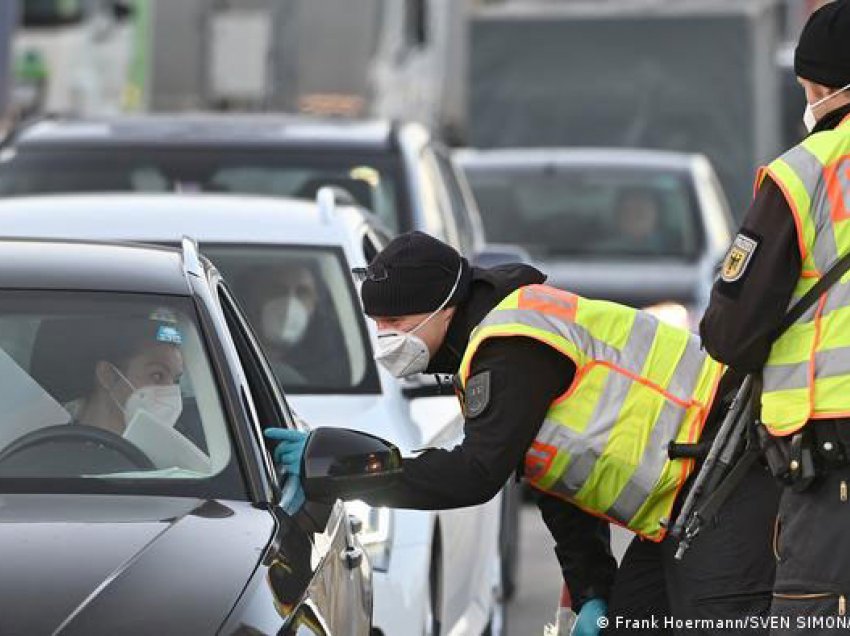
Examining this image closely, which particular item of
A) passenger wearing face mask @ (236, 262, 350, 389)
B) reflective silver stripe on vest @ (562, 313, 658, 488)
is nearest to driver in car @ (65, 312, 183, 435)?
reflective silver stripe on vest @ (562, 313, 658, 488)

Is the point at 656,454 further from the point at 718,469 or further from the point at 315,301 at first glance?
the point at 315,301

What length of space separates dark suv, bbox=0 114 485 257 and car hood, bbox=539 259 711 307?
514 centimetres

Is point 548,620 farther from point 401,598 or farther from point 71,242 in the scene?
point 71,242

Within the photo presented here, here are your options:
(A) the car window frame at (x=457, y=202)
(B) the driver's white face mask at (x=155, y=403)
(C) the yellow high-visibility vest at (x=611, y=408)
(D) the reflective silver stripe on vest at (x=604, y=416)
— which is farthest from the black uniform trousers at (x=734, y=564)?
(A) the car window frame at (x=457, y=202)

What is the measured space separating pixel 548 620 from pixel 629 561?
193 inches

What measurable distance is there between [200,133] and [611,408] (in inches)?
223

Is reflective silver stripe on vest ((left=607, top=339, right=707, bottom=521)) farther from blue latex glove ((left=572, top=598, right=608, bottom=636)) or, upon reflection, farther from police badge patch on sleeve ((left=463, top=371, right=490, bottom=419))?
blue latex glove ((left=572, top=598, right=608, bottom=636))

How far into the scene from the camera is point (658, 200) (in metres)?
17.8

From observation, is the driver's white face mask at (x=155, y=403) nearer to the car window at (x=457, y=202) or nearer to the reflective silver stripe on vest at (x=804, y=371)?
the reflective silver stripe on vest at (x=804, y=371)

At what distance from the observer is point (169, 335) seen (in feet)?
20.0

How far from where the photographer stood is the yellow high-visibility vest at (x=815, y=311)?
17.6ft

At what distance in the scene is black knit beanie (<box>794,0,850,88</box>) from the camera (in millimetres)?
5543

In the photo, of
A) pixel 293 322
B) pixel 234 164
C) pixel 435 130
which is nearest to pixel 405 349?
pixel 293 322

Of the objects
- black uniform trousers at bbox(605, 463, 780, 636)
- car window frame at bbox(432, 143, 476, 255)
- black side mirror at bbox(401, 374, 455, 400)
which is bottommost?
car window frame at bbox(432, 143, 476, 255)
